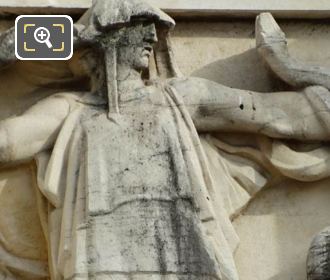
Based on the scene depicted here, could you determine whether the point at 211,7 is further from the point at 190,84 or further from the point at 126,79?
the point at 126,79

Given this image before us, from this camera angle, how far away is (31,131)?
9289mm

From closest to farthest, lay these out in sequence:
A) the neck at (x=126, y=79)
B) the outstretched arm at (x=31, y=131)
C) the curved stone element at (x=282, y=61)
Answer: the outstretched arm at (x=31, y=131) → the neck at (x=126, y=79) → the curved stone element at (x=282, y=61)

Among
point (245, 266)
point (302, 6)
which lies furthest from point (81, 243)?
point (302, 6)

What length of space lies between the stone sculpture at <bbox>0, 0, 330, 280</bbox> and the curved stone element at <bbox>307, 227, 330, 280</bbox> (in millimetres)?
365

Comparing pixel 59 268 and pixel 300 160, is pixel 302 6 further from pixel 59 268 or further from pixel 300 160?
pixel 59 268

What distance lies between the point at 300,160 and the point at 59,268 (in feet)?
4.31

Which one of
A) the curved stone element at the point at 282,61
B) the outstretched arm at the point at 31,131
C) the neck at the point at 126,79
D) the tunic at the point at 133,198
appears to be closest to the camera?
the tunic at the point at 133,198

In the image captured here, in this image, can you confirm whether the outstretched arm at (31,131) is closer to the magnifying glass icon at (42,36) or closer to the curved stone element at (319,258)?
the magnifying glass icon at (42,36)

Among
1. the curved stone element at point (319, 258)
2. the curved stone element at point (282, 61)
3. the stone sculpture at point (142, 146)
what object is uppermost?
the curved stone element at point (282, 61)

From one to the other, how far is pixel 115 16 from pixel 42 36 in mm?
362

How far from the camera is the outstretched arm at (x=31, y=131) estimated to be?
30.3 feet

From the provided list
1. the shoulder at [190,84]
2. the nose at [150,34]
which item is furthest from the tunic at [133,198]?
the nose at [150,34]

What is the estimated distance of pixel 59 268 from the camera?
9.05 meters

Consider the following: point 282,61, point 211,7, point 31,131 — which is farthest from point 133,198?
point 211,7
